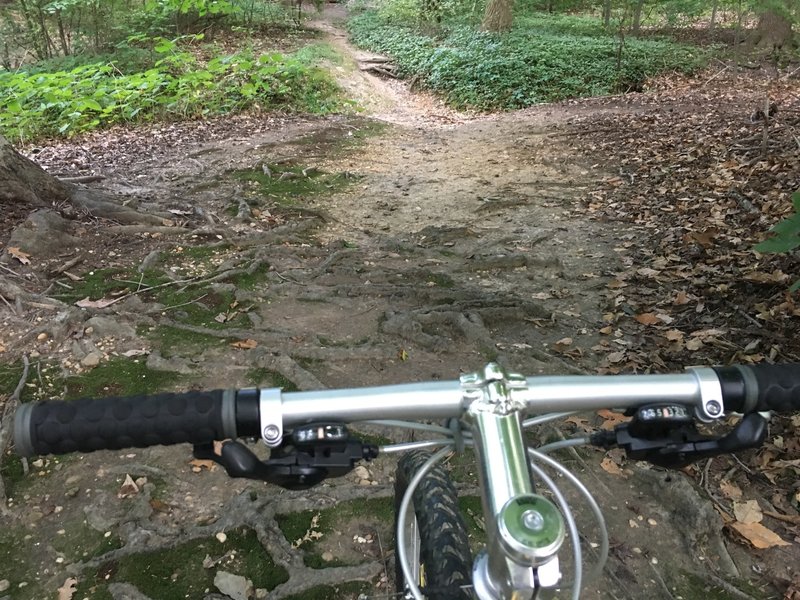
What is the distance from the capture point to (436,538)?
5.11 feet

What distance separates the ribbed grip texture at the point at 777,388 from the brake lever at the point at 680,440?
0.11ft

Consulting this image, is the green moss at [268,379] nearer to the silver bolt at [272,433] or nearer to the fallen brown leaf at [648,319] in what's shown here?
the fallen brown leaf at [648,319]

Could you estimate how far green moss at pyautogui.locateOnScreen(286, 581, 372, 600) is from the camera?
237 cm

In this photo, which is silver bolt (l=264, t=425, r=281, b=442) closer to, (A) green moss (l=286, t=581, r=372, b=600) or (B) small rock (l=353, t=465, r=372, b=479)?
(A) green moss (l=286, t=581, r=372, b=600)

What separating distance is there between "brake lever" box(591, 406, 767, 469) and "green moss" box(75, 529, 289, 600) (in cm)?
179

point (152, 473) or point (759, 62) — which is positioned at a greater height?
point (759, 62)

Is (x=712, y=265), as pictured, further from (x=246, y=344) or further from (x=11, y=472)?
(x=11, y=472)

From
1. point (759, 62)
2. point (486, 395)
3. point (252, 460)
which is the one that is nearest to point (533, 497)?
point (486, 395)

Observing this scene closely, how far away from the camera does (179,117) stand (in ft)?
36.1

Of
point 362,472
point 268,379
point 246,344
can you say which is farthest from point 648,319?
point 246,344

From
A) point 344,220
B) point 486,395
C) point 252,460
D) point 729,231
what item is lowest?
point 344,220

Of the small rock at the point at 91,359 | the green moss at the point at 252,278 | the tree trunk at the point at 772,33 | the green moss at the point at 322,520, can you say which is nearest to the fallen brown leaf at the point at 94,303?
the small rock at the point at 91,359

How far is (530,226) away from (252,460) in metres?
5.71

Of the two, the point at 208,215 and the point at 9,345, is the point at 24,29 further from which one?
the point at 9,345
